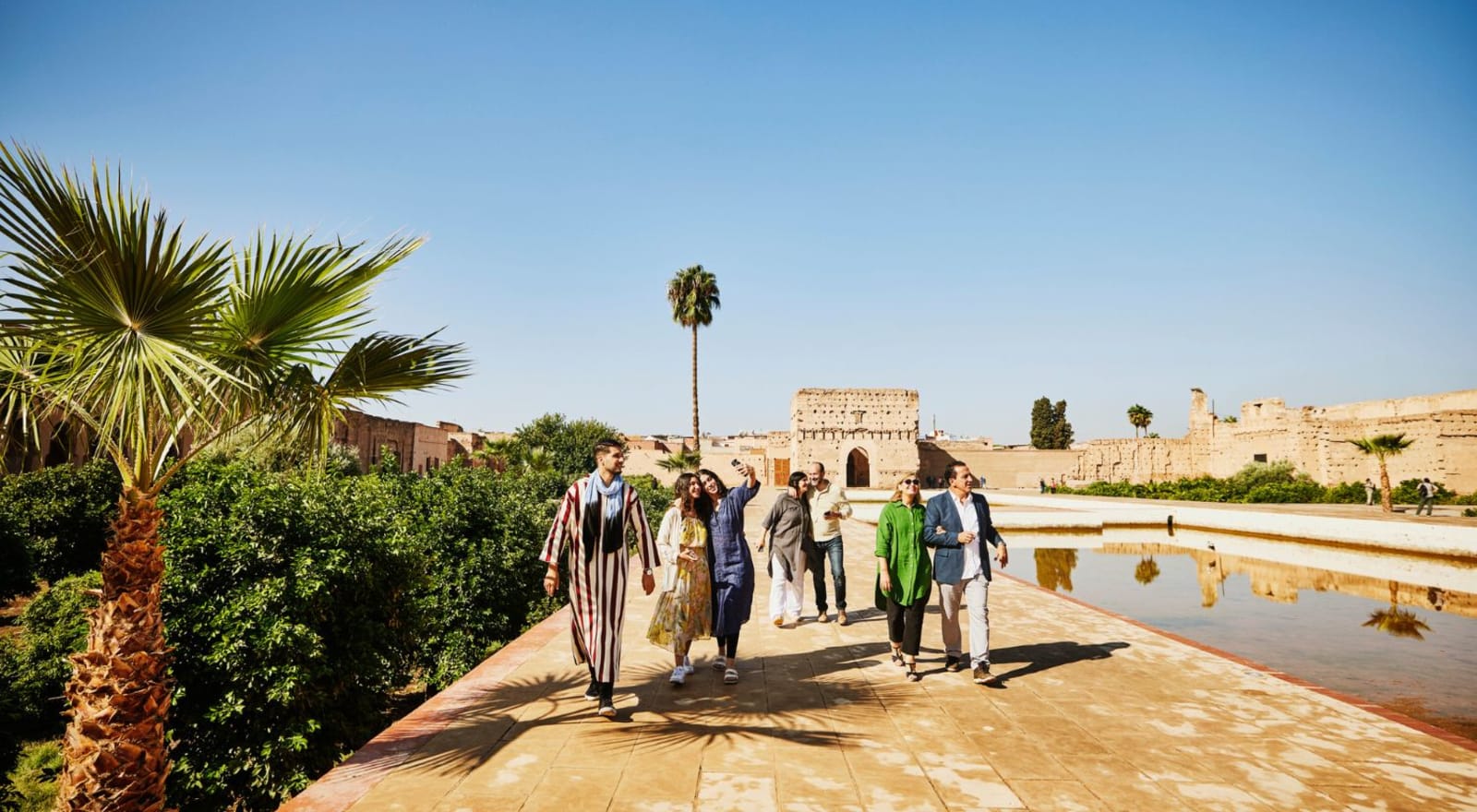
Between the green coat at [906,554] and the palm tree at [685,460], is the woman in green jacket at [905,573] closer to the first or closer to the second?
the green coat at [906,554]

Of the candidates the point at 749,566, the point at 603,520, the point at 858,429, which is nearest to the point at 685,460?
the point at 858,429

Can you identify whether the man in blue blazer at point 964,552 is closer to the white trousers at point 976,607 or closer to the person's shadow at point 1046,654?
the white trousers at point 976,607

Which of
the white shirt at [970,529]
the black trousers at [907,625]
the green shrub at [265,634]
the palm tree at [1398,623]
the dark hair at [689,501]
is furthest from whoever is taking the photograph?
the palm tree at [1398,623]

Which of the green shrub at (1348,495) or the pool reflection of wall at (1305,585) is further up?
the green shrub at (1348,495)

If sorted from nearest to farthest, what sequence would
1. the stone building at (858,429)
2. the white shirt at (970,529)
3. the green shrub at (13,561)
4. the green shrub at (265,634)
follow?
the green shrub at (265,634), the white shirt at (970,529), the green shrub at (13,561), the stone building at (858,429)

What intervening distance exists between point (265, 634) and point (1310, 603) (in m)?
11.5

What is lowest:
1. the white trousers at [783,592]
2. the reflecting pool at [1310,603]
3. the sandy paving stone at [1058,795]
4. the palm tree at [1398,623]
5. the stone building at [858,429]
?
the palm tree at [1398,623]

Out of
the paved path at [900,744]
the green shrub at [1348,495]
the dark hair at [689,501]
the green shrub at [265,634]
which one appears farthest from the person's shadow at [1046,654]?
the green shrub at [1348,495]

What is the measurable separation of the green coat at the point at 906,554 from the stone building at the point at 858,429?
4114 centimetres

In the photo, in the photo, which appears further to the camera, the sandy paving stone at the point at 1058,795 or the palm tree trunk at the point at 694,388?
the palm tree trunk at the point at 694,388

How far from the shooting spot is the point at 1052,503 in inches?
1112

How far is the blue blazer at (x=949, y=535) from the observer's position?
523 centimetres

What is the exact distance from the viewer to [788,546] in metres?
7.14

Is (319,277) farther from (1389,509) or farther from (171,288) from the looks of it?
(1389,509)
